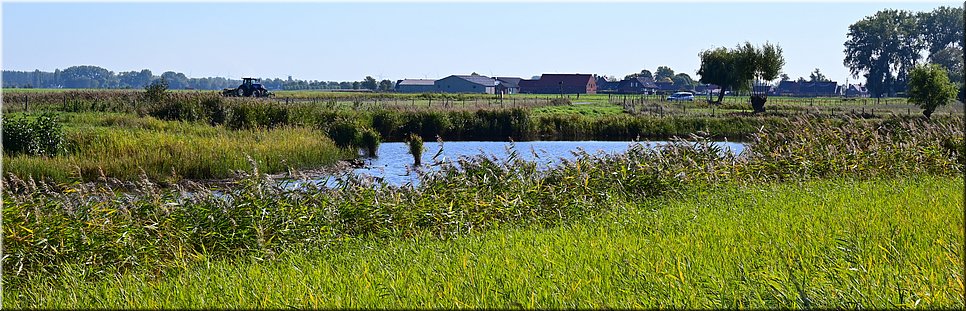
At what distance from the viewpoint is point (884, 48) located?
88.5 meters

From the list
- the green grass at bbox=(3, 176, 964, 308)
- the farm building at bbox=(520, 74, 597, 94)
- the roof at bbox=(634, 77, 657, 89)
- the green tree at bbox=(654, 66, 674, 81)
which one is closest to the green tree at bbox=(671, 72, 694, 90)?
the green tree at bbox=(654, 66, 674, 81)

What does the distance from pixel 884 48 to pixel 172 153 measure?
83294mm

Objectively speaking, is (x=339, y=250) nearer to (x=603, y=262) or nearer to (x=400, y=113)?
(x=603, y=262)

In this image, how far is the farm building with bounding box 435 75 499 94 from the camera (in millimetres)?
130875

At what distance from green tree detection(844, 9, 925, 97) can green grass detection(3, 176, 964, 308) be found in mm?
79849

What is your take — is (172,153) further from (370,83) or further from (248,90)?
(370,83)

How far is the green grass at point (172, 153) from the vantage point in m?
20.9

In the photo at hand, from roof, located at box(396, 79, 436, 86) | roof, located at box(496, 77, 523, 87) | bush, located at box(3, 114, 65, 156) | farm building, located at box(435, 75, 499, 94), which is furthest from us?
roof, located at box(496, 77, 523, 87)

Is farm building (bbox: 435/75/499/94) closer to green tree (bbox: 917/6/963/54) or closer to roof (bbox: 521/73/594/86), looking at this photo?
roof (bbox: 521/73/594/86)

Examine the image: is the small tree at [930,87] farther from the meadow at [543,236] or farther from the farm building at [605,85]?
the farm building at [605,85]

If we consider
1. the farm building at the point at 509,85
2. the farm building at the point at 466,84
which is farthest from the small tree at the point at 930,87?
the farm building at the point at 509,85

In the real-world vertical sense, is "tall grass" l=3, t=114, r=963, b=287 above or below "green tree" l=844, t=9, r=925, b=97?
below

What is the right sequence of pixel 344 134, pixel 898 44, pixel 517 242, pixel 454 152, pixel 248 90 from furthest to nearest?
pixel 898 44
pixel 248 90
pixel 454 152
pixel 344 134
pixel 517 242

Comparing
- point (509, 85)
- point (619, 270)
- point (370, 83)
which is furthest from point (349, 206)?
point (370, 83)
